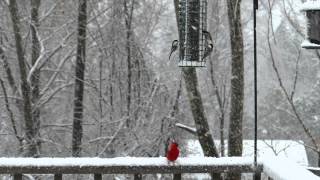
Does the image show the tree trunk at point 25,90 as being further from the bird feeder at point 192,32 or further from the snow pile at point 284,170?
the snow pile at point 284,170

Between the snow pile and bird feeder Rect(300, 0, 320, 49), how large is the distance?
64 cm

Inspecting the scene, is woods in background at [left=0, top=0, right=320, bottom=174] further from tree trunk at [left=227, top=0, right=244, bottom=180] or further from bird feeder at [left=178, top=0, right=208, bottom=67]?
bird feeder at [left=178, top=0, right=208, bottom=67]

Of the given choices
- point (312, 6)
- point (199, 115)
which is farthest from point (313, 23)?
point (199, 115)

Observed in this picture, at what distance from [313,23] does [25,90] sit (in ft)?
21.3

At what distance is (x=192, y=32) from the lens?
13.8 ft

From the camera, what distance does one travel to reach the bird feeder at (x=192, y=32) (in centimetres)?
406

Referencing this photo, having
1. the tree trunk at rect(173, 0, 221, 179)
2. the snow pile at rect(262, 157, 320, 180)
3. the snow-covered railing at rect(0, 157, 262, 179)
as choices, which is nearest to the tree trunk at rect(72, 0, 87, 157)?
the tree trunk at rect(173, 0, 221, 179)

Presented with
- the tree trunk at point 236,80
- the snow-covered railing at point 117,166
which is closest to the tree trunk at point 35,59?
the tree trunk at point 236,80

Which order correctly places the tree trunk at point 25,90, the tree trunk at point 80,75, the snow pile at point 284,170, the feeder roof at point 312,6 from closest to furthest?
the snow pile at point 284,170 < the feeder roof at point 312,6 < the tree trunk at point 25,90 < the tree trunk at point 80,75

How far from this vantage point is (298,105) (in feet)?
74.8

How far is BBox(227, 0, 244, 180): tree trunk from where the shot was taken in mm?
5078

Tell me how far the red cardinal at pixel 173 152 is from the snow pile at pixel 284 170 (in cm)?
50

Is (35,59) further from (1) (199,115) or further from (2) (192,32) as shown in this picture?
(2) (192,32)

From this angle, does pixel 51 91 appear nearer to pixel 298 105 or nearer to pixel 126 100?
pixel 126 100
